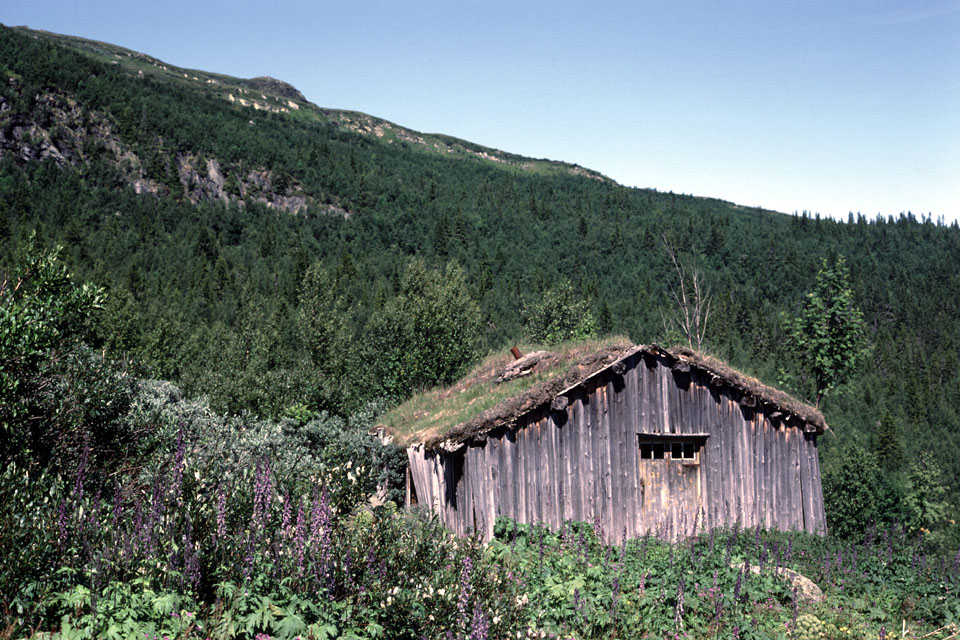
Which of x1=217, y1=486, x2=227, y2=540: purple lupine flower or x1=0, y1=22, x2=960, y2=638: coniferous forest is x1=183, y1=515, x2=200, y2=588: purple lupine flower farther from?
x1=217, y1=486, x2=227, y2=540: purple lupine flower

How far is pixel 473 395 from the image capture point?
61.2 ft

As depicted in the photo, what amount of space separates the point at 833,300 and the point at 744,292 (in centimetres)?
12811

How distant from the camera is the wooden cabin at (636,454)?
559 inches

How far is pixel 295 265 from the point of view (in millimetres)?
114625

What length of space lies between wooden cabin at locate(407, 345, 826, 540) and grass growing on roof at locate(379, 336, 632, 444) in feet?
2.22

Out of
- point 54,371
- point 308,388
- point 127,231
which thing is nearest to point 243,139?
point 127,231

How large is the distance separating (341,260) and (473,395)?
365 ft

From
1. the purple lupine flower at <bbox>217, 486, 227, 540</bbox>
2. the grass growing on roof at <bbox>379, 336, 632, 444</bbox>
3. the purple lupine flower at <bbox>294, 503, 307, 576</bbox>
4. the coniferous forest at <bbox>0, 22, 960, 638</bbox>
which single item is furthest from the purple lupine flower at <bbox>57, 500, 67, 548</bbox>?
the grass growing on roof at <bbox>379, 336, 632, 444</bbox>

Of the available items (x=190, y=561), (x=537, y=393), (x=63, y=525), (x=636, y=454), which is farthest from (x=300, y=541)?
(x=636, y=454)

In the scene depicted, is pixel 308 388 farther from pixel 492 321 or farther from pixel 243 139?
pixel 243 139

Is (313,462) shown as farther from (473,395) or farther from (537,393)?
(537,393)

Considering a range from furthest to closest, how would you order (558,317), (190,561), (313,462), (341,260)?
(341,260) → (558,317) → (313,462) → (190,561)

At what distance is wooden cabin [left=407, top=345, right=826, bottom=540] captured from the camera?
1419 centimetres

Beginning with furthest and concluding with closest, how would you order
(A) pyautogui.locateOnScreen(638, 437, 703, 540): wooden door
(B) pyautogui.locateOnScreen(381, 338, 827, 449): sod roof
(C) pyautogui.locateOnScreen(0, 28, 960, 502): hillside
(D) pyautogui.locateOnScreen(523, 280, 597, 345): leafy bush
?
1. (D) pyautogui.locateOnScreen(523, 280, 597, 345): leafy bush
2. (C) pyautogui.locateOnScreen(0, 28, 960, 502): hillside
3. (A) pyautogui.locateOnScreen(638, 437, 703, 540): wooden door
4. (B) pyautogui.locateOnScreen(381, 338, 827, 449): sod roof
